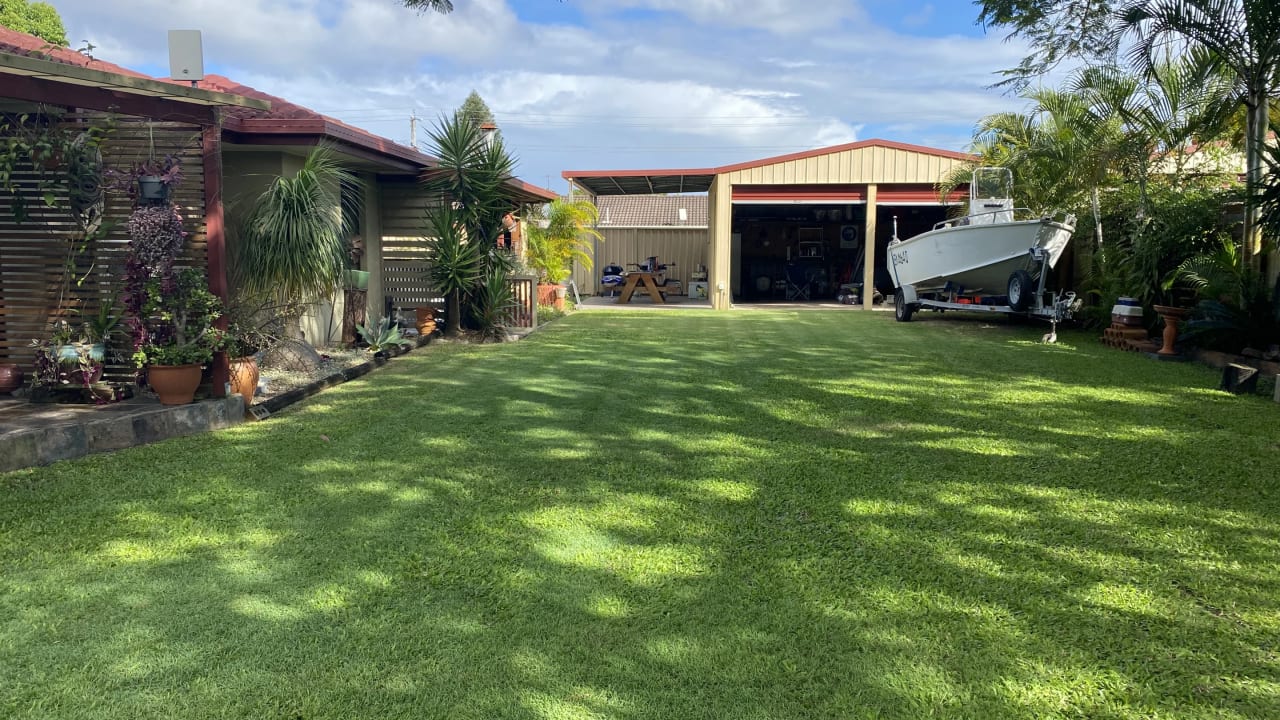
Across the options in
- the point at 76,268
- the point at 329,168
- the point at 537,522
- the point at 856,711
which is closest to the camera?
the point at 856,711

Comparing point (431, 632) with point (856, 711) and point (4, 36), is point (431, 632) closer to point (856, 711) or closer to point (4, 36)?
point (856, 711)

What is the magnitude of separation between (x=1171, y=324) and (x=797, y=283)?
15.4 meters

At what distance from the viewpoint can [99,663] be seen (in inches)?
96.5

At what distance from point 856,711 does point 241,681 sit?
1.71m

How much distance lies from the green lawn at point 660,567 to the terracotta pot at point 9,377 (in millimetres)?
1780

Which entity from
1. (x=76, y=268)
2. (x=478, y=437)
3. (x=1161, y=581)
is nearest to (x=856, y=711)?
(x=1161, y=581)

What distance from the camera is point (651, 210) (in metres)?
30.5

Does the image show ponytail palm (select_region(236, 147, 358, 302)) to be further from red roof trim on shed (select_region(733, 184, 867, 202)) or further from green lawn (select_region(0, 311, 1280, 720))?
red roof trim on shed (select_region(733, 184, 867, 202))

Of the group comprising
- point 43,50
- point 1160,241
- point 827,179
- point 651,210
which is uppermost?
point 651,210

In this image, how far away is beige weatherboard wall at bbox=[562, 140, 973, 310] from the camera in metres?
17.9

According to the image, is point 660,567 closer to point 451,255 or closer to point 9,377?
point 9,377

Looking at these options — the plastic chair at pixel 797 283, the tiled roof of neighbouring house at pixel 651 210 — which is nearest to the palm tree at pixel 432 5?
the plastic chair at pixel 797 283

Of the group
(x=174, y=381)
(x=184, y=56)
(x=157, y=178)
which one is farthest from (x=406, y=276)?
(x=174, y=381)

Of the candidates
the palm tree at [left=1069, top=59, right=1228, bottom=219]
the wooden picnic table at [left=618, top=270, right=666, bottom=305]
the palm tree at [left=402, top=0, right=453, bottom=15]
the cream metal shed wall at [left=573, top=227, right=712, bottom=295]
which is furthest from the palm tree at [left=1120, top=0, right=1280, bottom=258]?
the cream metal shed wall at [left=573, top=227, right=712, bottom=295]
